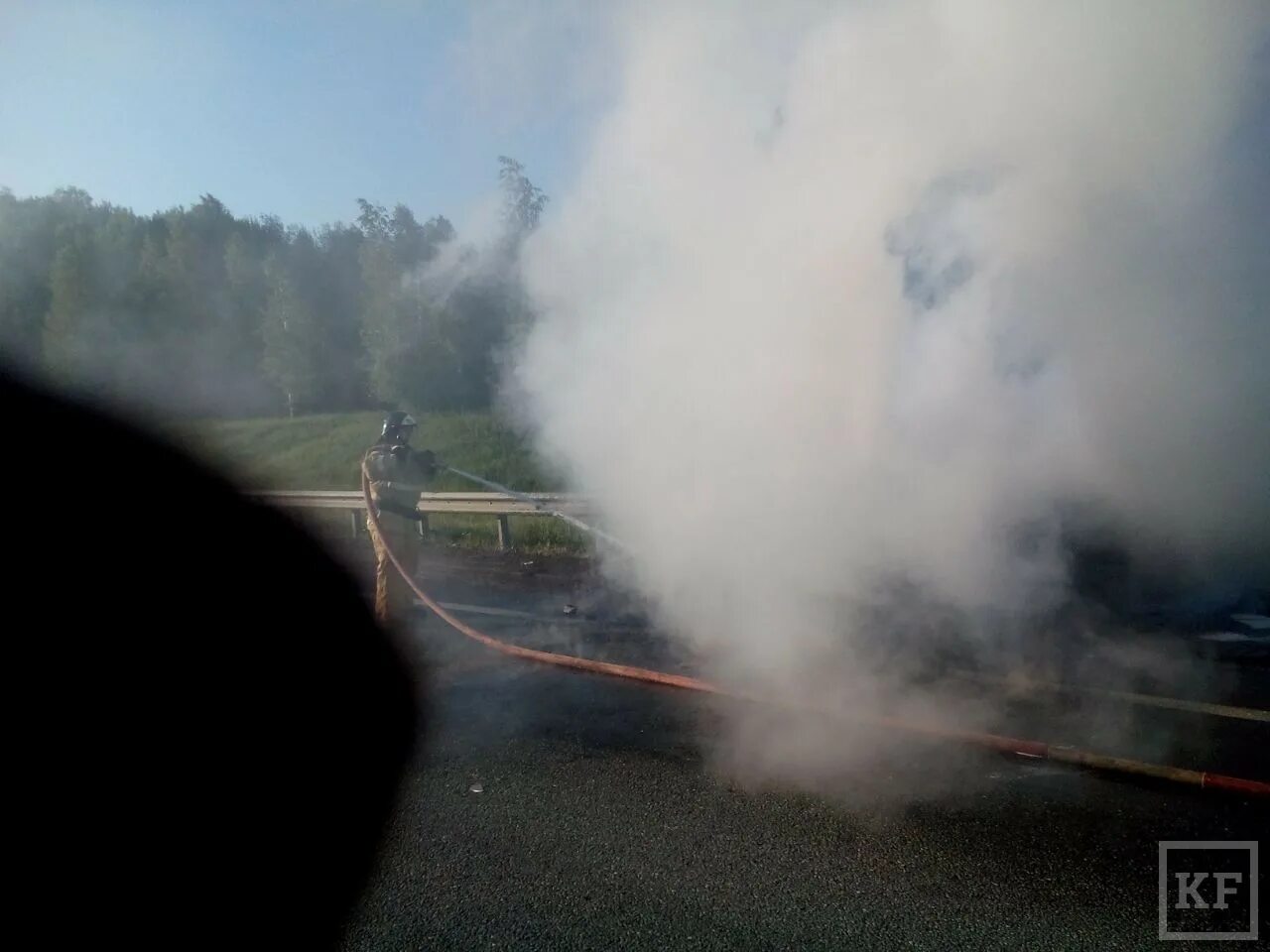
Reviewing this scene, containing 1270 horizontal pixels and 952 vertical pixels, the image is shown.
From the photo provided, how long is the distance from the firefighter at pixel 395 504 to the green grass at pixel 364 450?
1446 mm

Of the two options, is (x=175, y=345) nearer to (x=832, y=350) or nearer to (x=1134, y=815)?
(x=832, y=350)

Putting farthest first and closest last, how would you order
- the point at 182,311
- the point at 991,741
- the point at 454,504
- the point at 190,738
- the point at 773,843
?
1. the point at 182,311
2. the point at 454,504
3. the point at 190,738
4. the point at 991,741
5. the point at 773,843

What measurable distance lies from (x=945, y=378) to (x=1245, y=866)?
252cm

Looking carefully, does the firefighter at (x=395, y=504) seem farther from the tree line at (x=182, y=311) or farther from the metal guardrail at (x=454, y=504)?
the tree line at (x=182, y=311)

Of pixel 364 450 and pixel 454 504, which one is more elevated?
pixel 364 450

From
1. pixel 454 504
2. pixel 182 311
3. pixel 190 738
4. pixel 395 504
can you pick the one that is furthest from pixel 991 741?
pixel 182 311

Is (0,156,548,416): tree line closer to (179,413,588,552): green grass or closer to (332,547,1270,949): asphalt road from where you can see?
(179,413,588,552): green grass

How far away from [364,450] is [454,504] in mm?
6097

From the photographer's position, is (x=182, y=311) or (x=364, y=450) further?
(x=182, y=311)

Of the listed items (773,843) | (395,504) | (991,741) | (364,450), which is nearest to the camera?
(773,843)

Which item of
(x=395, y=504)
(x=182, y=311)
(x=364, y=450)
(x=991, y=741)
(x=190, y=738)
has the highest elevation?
(x=182, y=311)

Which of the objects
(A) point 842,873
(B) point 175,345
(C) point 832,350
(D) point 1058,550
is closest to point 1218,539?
(D) point 1058,550

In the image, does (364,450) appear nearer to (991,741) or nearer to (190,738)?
(190,738)

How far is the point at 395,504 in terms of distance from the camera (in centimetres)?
762
